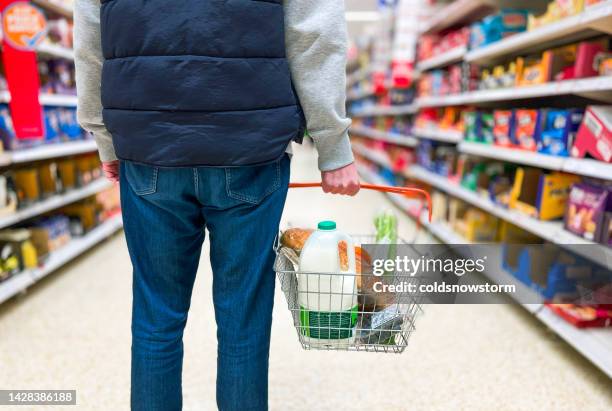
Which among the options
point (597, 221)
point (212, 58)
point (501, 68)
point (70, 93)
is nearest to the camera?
point (212, 58)

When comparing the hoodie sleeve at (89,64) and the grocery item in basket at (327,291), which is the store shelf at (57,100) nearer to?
the hoodie sleeve at (89,64)

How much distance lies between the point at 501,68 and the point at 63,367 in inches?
108

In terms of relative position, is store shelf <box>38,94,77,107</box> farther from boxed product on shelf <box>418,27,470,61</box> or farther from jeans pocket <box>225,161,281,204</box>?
boxed product on shelf <box>418,27,470,61</box>

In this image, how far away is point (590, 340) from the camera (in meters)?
1.90

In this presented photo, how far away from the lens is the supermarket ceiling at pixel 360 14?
10664 mm

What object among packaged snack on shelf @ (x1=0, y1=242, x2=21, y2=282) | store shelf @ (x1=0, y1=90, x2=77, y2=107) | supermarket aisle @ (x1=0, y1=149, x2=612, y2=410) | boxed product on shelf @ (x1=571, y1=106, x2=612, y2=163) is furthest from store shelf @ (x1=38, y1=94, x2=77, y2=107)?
boxed product on shelf @ (x1=571, y1=106, x2=612, y2=163)

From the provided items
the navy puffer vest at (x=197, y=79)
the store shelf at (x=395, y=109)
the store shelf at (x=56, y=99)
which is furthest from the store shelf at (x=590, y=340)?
the store shelf at (x=395, y=109)

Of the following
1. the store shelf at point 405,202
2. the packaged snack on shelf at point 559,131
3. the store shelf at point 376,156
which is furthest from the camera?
the store shelf at point 376,156

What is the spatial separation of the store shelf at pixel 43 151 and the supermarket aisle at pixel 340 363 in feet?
2.51

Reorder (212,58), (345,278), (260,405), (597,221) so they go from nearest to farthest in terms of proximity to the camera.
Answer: (212,58) → (345,278) → (260,405) → (597,221)

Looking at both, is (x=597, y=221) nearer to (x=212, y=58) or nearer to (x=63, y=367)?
(x=212, y=58)

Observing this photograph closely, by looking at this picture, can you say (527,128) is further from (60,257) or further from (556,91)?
(60,257)

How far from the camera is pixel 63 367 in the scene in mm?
1927

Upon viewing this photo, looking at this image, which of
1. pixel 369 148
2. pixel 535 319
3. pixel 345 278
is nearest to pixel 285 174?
pixel 345 278
